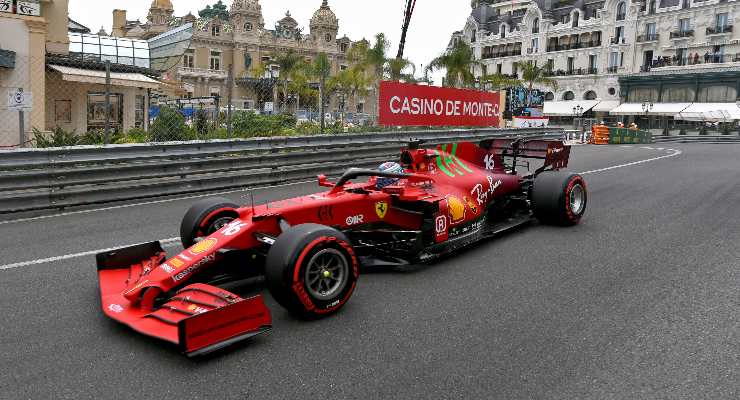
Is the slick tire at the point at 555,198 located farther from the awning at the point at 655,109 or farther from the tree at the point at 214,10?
the tree at the point at 214,10

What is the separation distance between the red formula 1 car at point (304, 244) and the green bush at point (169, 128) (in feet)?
27.2

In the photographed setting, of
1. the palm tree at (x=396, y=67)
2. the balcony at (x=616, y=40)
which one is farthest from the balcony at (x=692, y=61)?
the palm tree at (x=396, y=67)

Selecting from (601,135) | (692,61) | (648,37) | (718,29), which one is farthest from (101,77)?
(648,37)

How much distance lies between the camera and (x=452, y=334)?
3992mm

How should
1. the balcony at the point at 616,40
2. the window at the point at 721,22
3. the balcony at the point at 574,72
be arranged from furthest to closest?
the balcony at the point at 574,72
the balcony at the point at 616,40
the window at the point at 721,22

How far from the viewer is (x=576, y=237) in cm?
688

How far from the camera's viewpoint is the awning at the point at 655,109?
57.5 m

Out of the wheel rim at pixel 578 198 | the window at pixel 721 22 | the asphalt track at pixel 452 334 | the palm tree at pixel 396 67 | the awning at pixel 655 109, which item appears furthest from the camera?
the window at pixel 721 22

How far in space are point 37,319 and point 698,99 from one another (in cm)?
6457

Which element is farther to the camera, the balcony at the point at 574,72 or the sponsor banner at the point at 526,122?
the balcony at the point at 574,72

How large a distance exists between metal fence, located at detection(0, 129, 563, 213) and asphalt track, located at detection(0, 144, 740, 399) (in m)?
1.61

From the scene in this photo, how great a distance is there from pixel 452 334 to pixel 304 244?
1.20m

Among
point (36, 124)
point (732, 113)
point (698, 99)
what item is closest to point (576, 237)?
point (36, 124)

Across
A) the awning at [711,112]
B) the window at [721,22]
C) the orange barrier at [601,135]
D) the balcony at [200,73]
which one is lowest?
the orange barrier at [601,135]
